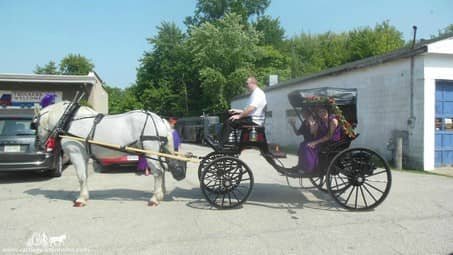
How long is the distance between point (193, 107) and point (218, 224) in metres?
38.2

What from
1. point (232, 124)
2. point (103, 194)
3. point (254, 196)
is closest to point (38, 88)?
point (103, 194)

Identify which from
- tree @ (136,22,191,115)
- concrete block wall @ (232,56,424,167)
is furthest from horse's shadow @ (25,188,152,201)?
tree @ (136,22,191,115)

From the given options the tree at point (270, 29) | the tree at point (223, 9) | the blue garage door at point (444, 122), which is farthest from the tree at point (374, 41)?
the blue garage door at point (444, 122)

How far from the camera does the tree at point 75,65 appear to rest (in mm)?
64812

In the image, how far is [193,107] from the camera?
4356 cm

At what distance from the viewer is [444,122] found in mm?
12172

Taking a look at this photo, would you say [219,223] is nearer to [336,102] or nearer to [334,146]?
[334,146]

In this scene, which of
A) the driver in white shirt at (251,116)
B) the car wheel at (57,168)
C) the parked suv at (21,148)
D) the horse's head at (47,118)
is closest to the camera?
the driver in white shirt at (251,116)

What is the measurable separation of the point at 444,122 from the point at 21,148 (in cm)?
1202

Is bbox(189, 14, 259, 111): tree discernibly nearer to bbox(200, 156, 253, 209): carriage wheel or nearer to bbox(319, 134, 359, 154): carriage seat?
bbox(319, 134, 359, 154): carriage seat

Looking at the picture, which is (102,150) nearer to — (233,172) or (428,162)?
(233,172)

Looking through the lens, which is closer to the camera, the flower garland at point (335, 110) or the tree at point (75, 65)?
the flower garland at point (335, 110)

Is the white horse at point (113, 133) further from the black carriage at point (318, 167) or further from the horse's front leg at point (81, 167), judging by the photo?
the black carriage at point (318, 167)

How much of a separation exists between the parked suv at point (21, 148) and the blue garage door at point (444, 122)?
10.9m
